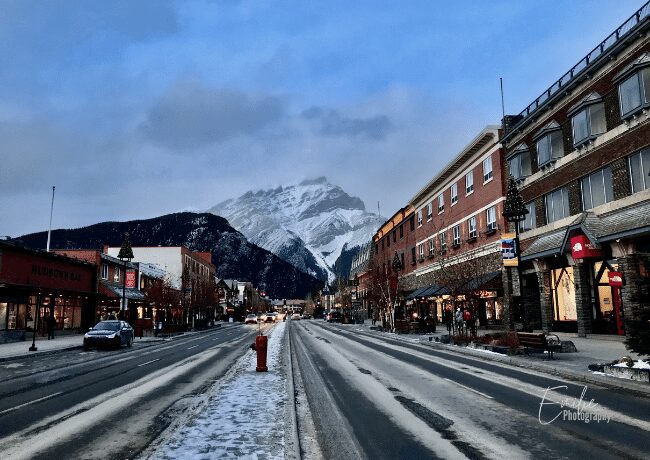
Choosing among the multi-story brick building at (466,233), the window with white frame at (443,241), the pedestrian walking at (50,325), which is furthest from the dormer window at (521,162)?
the pedestrian walking at (50,325)

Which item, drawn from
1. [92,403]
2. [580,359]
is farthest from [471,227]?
[92,403]

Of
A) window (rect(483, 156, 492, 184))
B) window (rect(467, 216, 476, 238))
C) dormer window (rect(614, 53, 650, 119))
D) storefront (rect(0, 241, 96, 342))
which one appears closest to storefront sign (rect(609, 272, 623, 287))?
dormer window (rect(614, 53, 650, 119))

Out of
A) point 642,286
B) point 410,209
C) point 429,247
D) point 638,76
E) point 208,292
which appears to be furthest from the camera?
point 208,292

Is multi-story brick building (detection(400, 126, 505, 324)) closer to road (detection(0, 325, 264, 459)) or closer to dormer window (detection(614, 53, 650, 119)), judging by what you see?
dormer window (detection(614, 53, 650, 119))

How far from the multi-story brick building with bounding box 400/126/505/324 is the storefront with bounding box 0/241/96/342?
2829cm

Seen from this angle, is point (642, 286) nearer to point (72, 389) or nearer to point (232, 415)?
point (232, 415)

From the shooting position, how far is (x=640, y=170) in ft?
72.9

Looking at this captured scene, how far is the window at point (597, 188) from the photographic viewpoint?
2459cm

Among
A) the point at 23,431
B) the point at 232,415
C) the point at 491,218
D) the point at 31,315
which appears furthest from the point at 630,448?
the point at 31,315

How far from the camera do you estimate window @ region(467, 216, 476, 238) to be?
40.6m

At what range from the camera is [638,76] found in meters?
21.9

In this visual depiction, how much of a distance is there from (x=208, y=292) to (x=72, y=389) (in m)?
64.3

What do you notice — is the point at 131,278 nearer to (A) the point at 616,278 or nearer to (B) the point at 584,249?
(B) the point at 584,249

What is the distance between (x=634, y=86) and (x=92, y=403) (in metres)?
25.0
